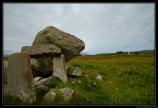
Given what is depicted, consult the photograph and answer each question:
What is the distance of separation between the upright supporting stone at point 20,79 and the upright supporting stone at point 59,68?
3509mm

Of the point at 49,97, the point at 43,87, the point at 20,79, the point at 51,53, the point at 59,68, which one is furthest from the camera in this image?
the point at 51,53

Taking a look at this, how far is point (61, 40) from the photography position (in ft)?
53.5

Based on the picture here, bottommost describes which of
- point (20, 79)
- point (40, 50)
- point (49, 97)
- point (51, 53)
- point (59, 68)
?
point (49, 97)

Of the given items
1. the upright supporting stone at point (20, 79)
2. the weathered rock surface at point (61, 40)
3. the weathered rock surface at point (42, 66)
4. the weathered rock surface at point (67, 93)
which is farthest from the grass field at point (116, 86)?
the weathered rock surface at point (61, 40)

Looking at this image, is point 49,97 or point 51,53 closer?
point 49,97

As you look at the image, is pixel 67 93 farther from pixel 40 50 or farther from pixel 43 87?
pixel 40 50

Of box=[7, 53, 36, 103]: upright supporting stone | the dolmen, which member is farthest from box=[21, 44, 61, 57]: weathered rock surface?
box=[7, 53, 36, 103]: upright supporting stone

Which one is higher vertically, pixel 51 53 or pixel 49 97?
pixel 51 53

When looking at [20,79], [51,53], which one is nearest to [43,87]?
[20,79]

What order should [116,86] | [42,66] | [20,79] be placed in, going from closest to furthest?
[20,79]
[116,86]
[42,66]

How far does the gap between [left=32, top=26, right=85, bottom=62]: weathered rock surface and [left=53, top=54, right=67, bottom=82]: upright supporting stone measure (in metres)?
0.68

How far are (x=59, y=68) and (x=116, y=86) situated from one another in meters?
2.96

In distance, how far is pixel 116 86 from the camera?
15.0 m

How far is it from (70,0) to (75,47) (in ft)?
23.5
